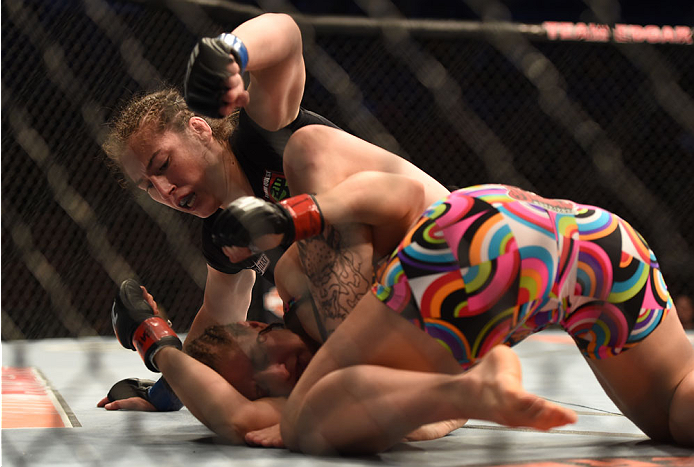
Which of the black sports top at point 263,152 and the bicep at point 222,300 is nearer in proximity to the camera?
the black sports top at point 263,152

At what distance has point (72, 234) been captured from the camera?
324 centimetres

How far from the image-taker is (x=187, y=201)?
126 centimetres

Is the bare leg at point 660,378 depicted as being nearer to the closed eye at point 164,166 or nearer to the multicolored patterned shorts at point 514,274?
the multicolored patterned shorts at point 514,274

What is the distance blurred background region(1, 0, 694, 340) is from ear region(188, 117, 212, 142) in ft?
4.41

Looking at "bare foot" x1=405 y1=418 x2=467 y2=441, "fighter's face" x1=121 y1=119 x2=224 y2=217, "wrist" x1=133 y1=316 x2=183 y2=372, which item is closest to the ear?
"fighter's face" x1=121 y1=119 x2=224 y2=217

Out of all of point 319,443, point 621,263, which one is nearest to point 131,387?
point 319,443

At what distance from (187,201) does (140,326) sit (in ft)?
0.69

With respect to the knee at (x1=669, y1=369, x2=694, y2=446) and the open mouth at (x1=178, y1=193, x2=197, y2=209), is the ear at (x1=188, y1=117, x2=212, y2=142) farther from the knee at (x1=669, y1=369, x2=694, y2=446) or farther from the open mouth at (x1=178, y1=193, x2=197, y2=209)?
the knee at (x1=669, y1=369, x2=694, y2=446)

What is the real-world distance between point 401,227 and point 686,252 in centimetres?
304

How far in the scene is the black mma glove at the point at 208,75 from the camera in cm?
94

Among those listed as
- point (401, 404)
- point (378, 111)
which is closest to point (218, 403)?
point (401, 404)

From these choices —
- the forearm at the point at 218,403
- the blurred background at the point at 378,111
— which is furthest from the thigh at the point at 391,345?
the blurred background at the point at 378,111

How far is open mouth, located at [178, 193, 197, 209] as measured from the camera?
49.3 inches

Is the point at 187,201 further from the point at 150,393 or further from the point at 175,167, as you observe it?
the point at 150,393
